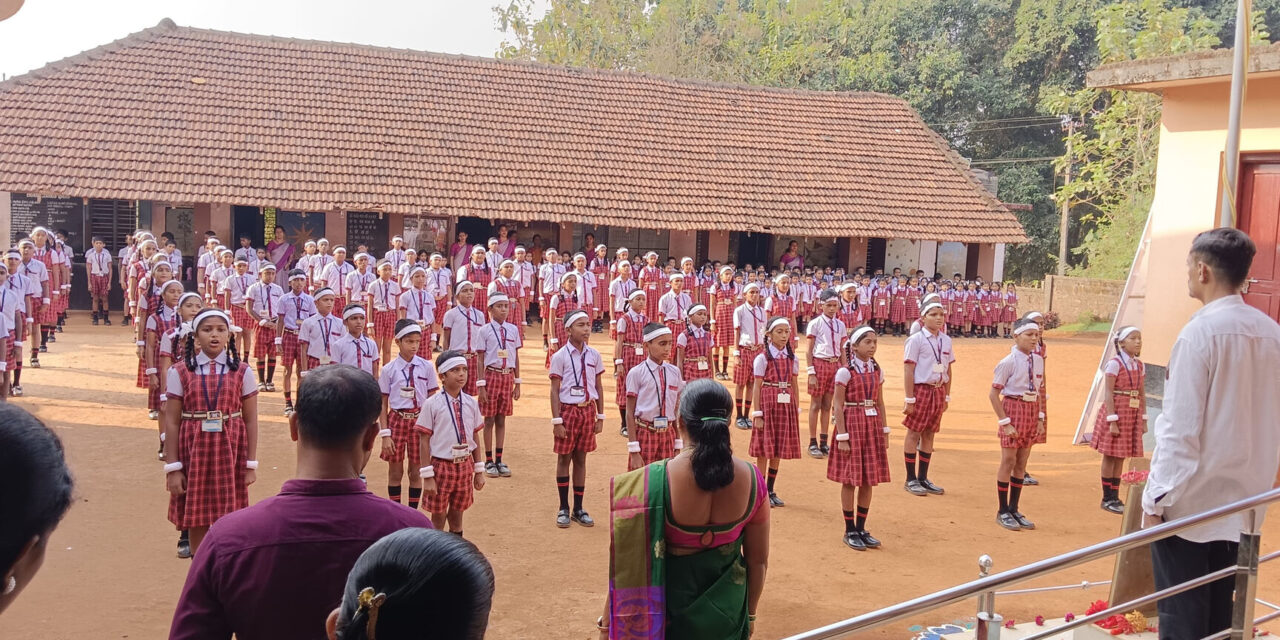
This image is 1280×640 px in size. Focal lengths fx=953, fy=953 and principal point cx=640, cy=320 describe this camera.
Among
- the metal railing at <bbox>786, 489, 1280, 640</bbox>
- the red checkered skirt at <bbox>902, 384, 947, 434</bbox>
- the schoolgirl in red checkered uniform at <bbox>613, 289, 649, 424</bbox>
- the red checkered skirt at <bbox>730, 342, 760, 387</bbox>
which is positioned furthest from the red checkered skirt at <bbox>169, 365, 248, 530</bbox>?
the red checkered skirt at <bbox>730, 342, 760, 387</bbox>

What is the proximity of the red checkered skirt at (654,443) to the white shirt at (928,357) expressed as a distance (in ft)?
9.84

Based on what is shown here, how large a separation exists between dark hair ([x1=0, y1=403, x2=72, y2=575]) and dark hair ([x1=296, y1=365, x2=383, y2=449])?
0.81 m

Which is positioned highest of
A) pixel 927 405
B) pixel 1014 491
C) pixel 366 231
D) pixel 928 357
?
pixel 366 231

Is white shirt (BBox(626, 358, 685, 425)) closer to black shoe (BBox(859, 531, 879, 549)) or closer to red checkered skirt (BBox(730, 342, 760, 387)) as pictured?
black shoe (BBox(859, 531, 879, 549))

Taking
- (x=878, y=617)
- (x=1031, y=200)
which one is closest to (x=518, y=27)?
(x=1031, y=200)

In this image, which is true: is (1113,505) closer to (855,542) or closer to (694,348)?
(855,542)

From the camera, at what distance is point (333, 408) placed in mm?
2674

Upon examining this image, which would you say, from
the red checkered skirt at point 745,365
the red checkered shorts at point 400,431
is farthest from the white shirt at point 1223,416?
the red checkered skirt at point 745,365

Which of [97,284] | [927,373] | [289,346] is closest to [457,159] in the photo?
[97,284]

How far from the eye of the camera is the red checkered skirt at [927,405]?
9445 millimetres

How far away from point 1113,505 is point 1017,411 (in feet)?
5.92

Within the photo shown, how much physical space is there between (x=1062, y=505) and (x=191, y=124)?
19021mm

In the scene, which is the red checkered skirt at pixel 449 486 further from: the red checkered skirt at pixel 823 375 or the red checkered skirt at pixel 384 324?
the red checkered skirt at pixel 384 324

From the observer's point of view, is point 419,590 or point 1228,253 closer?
point 419,590
